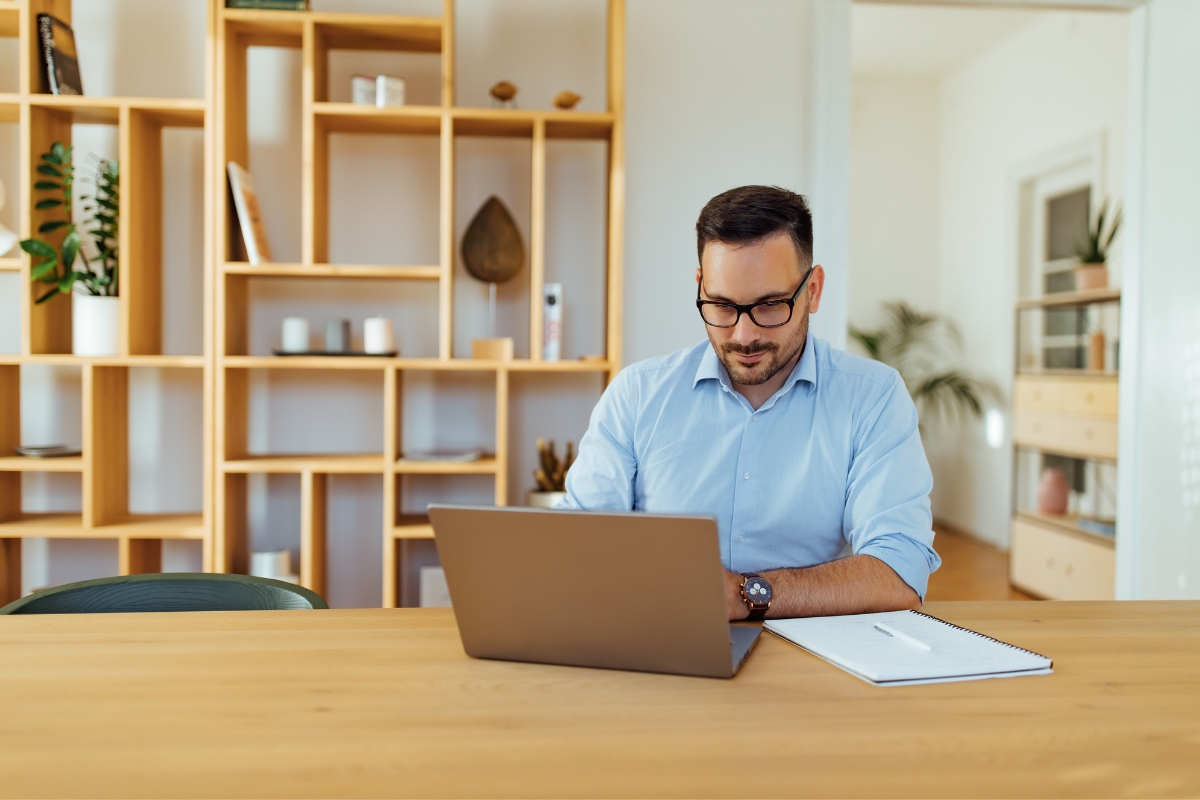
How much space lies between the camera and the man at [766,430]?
5.32 feet

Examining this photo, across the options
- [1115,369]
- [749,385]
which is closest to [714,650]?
[749,385]

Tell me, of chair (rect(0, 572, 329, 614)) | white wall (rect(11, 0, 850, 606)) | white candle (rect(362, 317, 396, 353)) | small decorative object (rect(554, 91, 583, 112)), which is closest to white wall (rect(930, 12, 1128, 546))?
white wall (rect(11, 0, 850, 606))

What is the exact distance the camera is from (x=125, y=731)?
911 millimetres

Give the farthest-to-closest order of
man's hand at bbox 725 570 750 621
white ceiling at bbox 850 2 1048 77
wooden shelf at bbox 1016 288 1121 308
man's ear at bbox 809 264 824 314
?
white ceiling at bbox 850 2 1048 77, wooden shelf at bbox 1016 288 1121 308, man's ear at bbox 809 264 824 314, man's hand at bbox 725 570 750 621

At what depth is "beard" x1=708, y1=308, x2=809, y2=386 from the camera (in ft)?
5.46

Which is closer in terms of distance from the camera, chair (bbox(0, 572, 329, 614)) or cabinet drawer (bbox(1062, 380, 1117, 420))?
chair (bbox(0, 572, 329, 614))

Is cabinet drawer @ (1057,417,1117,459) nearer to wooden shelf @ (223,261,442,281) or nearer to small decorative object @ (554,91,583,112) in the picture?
small decorative object @ (554,91,583,112)

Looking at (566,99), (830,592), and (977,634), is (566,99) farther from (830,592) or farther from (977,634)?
(977,634)

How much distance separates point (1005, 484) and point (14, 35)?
5455 millimetres

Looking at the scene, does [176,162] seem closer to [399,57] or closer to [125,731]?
[399,57]

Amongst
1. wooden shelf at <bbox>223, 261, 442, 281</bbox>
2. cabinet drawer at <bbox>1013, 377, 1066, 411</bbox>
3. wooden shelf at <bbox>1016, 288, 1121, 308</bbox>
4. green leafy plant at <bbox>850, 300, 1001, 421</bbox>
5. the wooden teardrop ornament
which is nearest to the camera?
wooden shelf at <bbox>223, 261, 442, 281</bbox>

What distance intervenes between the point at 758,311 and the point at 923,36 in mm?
4845

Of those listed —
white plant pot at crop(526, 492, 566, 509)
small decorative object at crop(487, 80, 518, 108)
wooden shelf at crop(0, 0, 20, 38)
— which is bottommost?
white plant pot at crop(526, 492, 566, 509)

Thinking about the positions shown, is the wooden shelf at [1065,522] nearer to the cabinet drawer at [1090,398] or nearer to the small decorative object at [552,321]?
the cabinet drawer at [1090,398]
